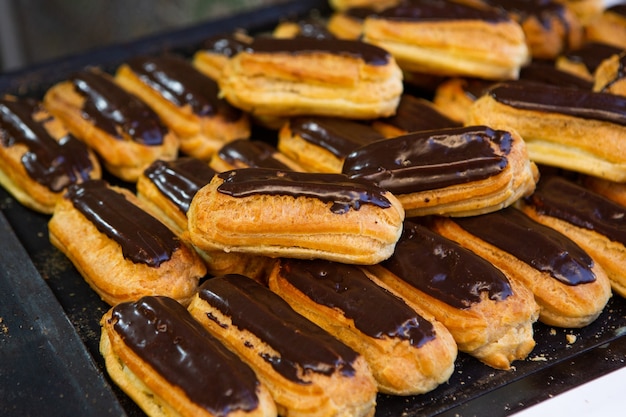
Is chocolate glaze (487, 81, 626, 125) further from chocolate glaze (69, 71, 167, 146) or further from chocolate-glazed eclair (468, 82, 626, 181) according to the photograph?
chocolate glaze (69, 71, 167, 146)

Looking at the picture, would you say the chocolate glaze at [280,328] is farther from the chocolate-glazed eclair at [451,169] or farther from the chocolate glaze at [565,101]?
the chocolate glaze at [565,101]

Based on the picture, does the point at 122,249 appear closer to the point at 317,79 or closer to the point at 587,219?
the point at 317,79

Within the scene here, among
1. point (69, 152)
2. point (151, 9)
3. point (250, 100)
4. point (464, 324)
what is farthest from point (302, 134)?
point (151, 9)

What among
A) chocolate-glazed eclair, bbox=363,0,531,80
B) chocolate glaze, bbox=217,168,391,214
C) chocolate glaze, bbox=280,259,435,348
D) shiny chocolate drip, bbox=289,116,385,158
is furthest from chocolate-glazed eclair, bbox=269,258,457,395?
chocolate-glazed eclair, bbox=363,0,531,80

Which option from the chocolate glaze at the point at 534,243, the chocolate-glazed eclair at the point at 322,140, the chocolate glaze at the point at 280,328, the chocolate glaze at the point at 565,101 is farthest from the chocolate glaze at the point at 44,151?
the chocolate glaze at the point at 565,101

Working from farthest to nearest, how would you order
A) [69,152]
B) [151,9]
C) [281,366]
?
[151,9] → [69,152] → [281,366]

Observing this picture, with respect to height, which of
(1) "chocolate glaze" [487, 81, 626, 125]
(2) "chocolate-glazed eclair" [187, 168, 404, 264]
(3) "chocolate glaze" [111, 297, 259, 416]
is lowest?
(3) "chocolate glaze" [111, 297, 259, 416]

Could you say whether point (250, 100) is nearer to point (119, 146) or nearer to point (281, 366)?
point (119, 146)
